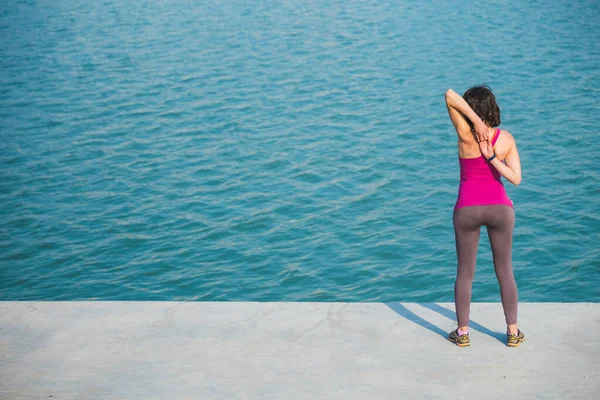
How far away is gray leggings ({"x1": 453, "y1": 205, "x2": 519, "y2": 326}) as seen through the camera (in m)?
5.16

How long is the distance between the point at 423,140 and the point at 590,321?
778 cm

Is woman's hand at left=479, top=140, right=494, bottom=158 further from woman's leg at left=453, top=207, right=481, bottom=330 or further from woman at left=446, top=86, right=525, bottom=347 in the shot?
woman's leg at left=453, top=207, right=481, bottom=330

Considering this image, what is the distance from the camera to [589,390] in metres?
4.78

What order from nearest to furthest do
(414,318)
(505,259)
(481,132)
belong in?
(481,132)
(505,259)
(414,318)

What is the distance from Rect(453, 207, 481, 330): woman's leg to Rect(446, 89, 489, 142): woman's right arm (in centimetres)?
50

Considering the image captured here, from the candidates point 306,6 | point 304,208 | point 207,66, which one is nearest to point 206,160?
point 304,208

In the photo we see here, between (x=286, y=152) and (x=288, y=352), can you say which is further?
(x=286, y=152)

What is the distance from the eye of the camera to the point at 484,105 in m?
5.06

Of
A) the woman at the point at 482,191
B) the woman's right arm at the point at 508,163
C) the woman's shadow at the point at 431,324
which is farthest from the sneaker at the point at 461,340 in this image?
the woman's right arm at the point at 508,163

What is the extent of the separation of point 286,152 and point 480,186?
26.3ft

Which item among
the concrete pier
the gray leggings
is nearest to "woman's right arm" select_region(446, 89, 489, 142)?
the gray leggings

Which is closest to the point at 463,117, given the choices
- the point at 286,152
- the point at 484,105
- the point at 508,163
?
the point at 484,105

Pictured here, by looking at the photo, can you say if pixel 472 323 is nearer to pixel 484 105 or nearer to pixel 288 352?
pixel 288 352

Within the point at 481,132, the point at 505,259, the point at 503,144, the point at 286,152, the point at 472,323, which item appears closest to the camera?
the point at 481,132
